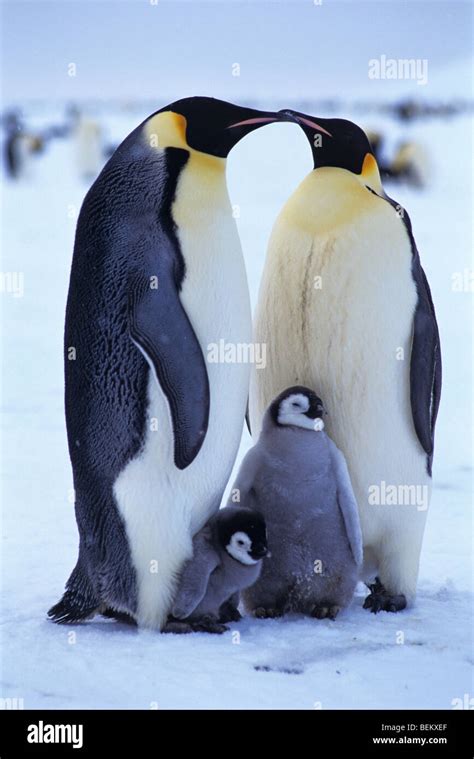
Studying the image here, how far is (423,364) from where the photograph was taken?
2.78 m

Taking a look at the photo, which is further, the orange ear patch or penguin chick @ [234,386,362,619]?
the orange ear patch

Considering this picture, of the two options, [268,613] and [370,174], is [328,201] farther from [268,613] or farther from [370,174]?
[268,613]

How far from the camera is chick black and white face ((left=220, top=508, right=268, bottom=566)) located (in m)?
2.48

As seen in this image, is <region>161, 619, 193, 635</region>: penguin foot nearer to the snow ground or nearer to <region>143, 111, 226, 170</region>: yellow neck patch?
the snow ground

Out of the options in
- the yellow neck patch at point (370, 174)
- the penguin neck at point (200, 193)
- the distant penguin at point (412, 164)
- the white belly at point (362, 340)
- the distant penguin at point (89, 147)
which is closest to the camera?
the penguin neck at point (200, 193)

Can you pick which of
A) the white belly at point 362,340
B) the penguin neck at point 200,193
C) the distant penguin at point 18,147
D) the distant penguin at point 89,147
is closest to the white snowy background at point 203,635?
the white belly at point 362,340

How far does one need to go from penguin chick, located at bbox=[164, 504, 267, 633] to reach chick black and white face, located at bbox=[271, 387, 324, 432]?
0.25 metres

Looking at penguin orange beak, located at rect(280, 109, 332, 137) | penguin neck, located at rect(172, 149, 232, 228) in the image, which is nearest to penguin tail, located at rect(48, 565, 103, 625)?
penguin neck, located at rect(172, 149, 232, 228)

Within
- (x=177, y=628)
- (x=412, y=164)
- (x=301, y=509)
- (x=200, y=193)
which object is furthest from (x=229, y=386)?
(x=412, y=164)

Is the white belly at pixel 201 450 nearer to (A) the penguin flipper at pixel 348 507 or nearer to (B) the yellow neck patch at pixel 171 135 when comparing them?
(B) the yellow neck patch at pixel 171 135

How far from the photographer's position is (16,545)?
11.1 feet

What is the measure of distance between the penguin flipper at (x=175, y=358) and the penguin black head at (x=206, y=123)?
1.18 ft

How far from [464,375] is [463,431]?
105 centimetres

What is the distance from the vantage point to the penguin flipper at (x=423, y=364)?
2.78 metres
